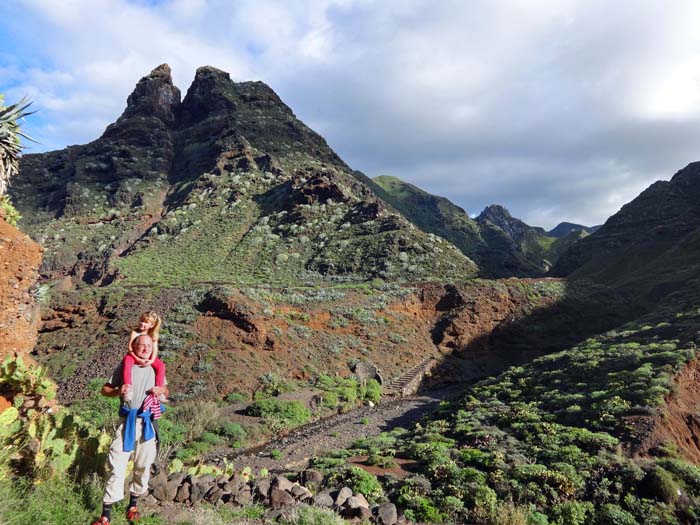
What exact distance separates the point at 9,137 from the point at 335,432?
13078 millimetres

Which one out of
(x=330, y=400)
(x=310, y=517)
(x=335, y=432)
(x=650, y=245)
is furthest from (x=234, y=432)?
(x=650, y=245)

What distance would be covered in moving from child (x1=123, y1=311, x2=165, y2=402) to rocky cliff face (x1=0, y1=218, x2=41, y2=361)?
538 centimetres

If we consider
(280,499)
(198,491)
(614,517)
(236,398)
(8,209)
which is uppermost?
(8,209)

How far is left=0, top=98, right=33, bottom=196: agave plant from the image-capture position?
9.17 m

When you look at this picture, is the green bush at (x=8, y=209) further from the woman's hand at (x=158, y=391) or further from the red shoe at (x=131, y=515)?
the red shoe at (x=131, y=515)

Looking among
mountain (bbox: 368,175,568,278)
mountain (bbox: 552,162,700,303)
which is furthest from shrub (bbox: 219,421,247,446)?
mountain (bbox: 368,175,568,278)

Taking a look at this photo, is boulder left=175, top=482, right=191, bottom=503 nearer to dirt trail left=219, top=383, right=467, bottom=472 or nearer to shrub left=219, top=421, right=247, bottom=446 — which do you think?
dirt trail left=219, top=383, right=467, bottom=472

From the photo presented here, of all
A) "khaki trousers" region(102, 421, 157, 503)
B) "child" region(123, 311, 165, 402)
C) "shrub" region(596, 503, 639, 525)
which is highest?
"child" region(123, 311, 165, 402)

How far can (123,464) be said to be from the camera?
174 inches

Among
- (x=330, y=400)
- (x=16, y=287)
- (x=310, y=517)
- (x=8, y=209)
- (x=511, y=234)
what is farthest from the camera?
(x=511, y=234)

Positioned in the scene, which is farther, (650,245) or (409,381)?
(650,245)

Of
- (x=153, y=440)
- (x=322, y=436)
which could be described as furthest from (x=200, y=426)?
(x=153, y=440)

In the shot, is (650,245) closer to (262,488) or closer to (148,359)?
(262,488)

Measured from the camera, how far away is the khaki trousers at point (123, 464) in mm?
4305
